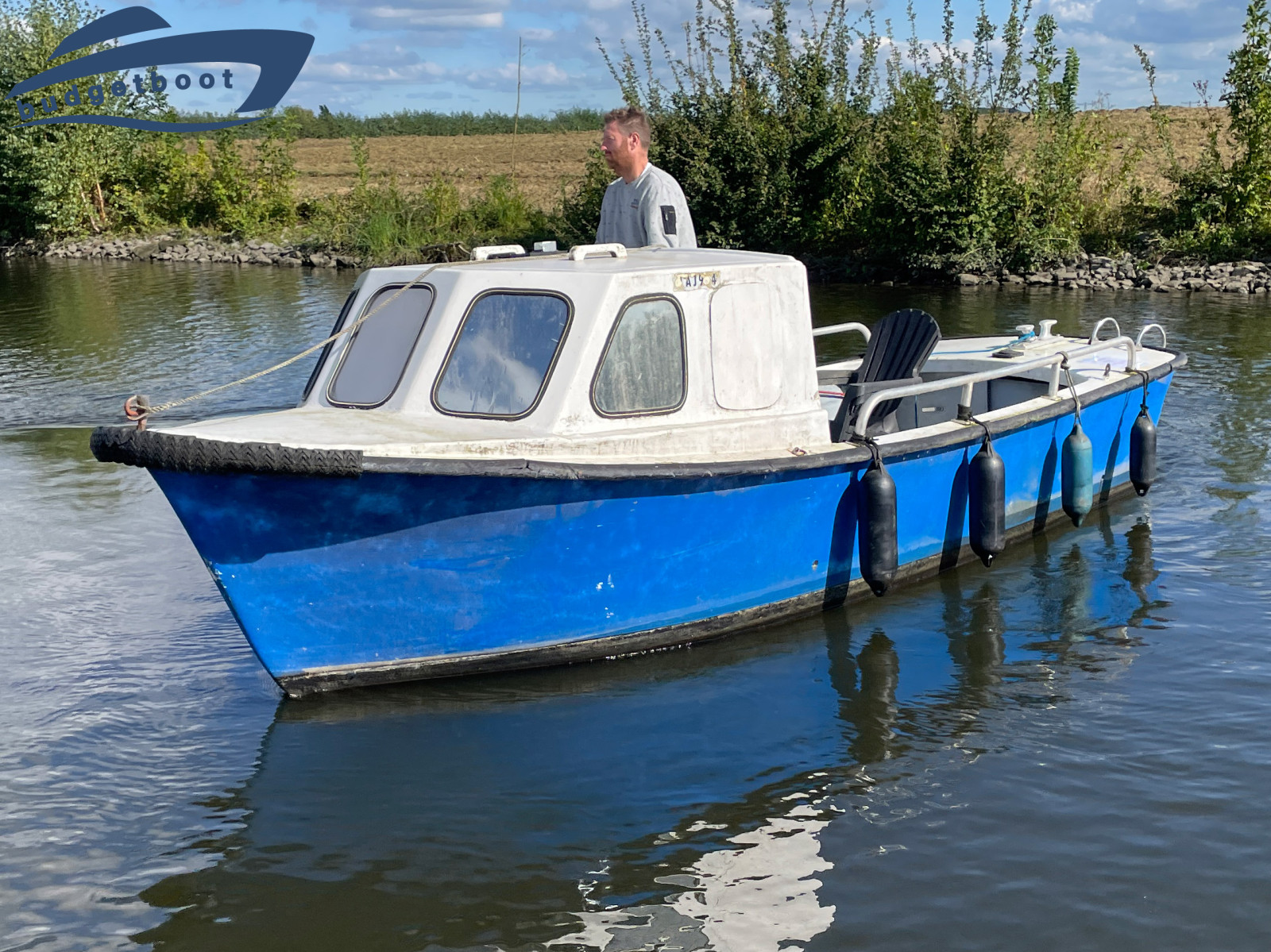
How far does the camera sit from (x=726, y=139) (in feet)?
79.2

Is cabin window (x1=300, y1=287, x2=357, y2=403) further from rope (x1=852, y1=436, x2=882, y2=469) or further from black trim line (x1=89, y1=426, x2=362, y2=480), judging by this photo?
rope (x1=852, y1=436, x2=882, y2=469)

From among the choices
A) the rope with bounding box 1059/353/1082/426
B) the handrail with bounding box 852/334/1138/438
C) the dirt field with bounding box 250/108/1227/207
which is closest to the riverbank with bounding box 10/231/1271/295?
the dirt field with bounding box 250/108/1227/207

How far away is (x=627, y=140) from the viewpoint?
7.71 meters

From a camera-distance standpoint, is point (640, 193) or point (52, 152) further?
point (52, 152)

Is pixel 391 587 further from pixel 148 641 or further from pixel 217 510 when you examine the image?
pixel 148 641

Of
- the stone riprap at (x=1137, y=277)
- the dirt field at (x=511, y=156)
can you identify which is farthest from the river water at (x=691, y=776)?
the dirt field at (x=511, y=156)

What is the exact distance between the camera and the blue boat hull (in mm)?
5820

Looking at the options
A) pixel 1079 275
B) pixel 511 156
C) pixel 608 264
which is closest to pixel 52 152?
pixel 511 156

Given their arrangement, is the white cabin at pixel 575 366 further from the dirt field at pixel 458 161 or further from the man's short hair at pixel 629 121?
the dirt field at pixel 458 161

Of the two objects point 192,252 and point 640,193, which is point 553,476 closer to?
point 640,193

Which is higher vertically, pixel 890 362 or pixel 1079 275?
pixel 1079 275

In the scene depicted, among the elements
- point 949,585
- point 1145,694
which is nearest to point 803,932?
point 1145,694

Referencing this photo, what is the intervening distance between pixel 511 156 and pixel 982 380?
39.9 m

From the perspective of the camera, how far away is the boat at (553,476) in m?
5.84
